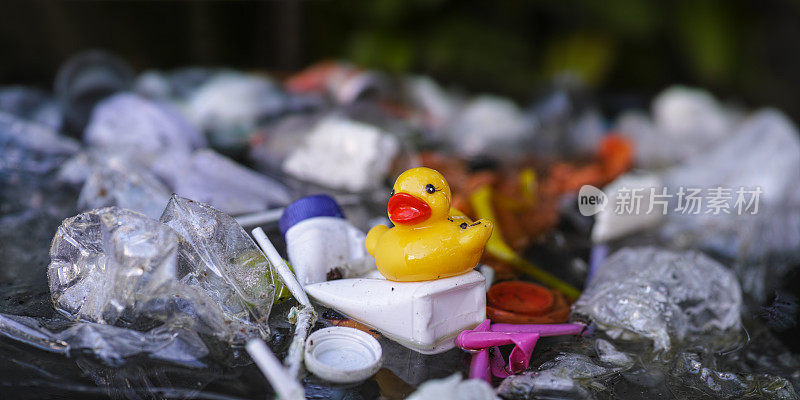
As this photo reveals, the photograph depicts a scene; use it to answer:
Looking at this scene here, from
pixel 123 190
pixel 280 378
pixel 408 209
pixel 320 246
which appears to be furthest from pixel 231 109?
pixel 280 378

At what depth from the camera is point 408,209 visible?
107 cm

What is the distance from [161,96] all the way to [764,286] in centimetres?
246

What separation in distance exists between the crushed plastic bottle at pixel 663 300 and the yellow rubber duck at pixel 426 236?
0.42m

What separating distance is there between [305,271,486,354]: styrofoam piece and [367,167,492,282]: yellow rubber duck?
1.0 inches

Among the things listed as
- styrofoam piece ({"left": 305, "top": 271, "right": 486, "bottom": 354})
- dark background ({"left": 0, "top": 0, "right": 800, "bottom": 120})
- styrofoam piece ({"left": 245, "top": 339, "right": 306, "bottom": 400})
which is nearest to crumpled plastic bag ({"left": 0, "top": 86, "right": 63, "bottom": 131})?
dark background ({"left": 0, "top": 0, "right": 800, "bottom": 120})

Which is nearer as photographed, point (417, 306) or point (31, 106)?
point (417, 306)

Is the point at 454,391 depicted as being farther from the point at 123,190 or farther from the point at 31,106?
the point at 31,106

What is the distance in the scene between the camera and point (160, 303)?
1.08 meters

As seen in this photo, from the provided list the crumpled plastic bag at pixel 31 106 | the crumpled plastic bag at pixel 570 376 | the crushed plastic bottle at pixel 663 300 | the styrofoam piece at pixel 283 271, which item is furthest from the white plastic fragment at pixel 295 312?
the crumpled plastic bag at pixel 31 106

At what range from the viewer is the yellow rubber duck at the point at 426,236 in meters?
1.06

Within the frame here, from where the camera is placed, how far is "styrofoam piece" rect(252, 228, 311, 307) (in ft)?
3.77

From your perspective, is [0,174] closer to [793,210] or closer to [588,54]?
[793,210]

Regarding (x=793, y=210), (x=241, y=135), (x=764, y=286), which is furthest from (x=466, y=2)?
(x=764, y=286)

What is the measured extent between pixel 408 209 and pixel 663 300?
2.29 ft
